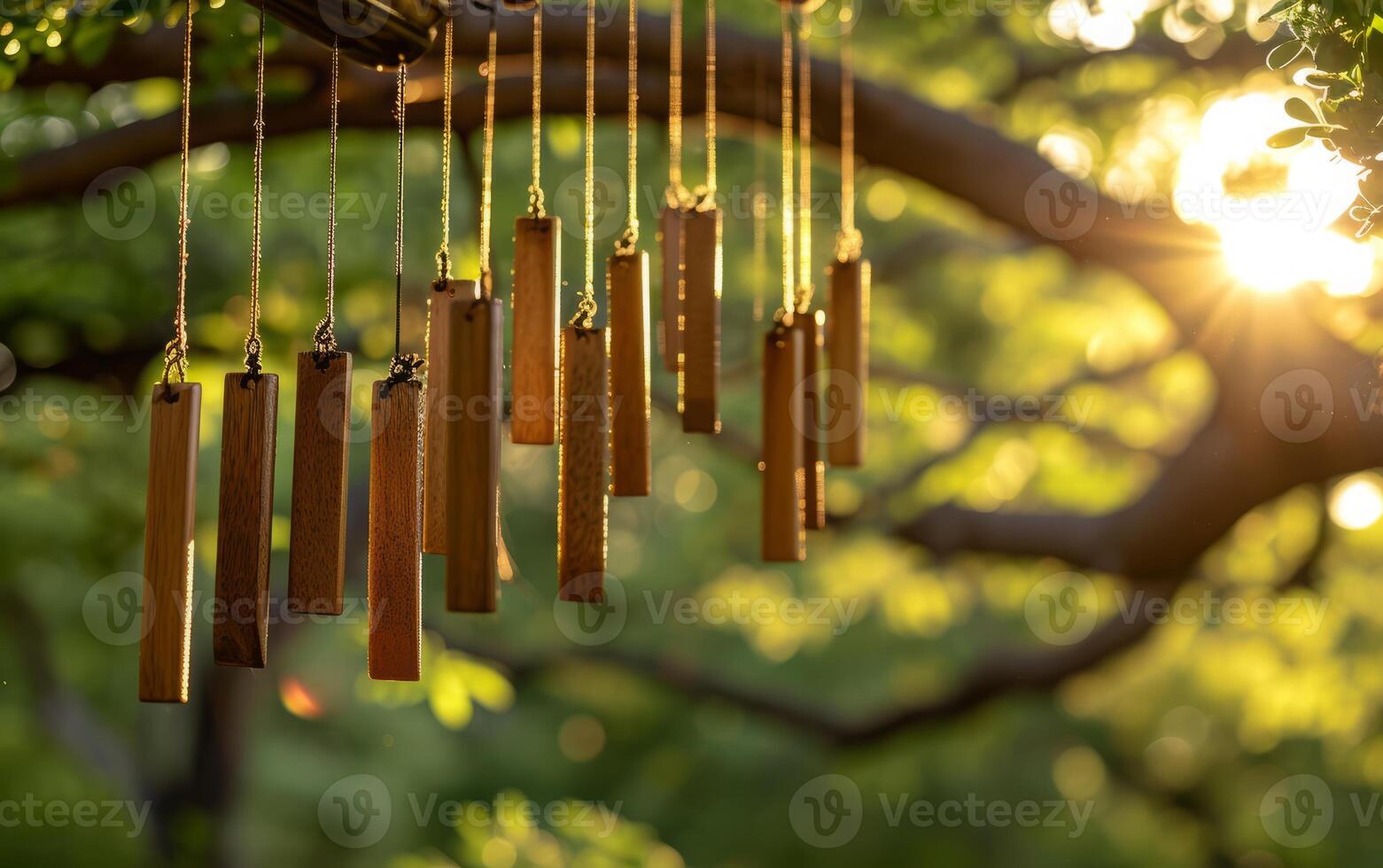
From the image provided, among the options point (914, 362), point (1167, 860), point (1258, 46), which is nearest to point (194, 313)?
point (914, 362)

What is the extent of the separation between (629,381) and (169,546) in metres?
0.62

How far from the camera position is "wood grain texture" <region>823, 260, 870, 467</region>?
189 cm

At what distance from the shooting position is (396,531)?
1.38 meters

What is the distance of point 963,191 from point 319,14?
1749 mm

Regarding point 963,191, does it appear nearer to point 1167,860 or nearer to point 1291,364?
point 1291,364

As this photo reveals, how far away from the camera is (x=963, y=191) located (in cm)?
275
